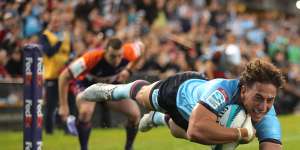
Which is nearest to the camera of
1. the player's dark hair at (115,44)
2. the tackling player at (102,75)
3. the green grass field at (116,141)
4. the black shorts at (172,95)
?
the black shorts at (172,95)

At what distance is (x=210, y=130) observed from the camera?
667 centimetres

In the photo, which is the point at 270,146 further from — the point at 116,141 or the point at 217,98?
the point at 116,141

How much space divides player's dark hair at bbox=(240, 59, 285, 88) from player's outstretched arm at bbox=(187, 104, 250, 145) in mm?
459

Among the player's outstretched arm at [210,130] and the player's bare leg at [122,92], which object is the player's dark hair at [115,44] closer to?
the player's bare leg at [122,92]

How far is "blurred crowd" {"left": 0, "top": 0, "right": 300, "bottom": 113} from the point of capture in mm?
16672

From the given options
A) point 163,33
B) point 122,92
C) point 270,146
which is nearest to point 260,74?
point 270,146

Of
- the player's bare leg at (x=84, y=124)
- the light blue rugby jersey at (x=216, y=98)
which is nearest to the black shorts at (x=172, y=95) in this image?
the light blue rugby jersey at (x=216, y=98)

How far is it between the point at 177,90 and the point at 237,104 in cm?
112

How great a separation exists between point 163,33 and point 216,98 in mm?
14311

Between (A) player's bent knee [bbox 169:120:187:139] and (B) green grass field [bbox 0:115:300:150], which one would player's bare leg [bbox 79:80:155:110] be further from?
(B) green grass field [bbox 0:115:300:150]

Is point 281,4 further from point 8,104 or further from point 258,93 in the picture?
point 258,93

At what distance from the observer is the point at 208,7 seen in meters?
24.6

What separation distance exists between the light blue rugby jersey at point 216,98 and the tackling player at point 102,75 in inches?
120

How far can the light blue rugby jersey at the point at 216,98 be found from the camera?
677cm
